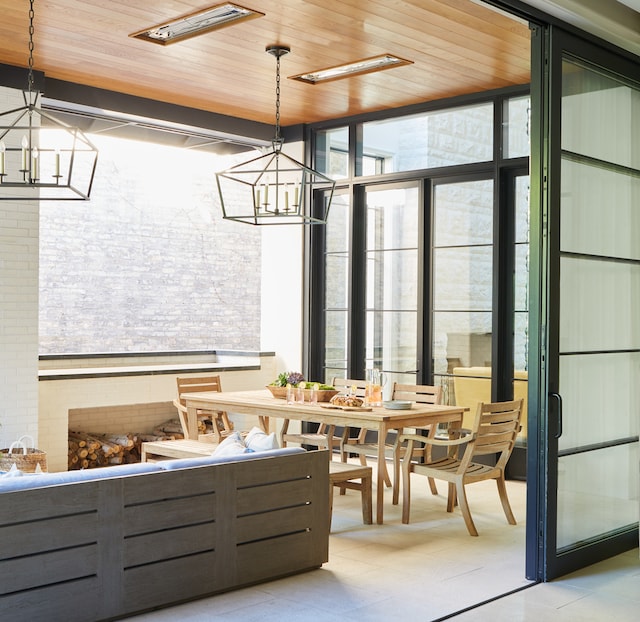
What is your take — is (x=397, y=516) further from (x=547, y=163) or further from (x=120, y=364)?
(x=120, y=364)

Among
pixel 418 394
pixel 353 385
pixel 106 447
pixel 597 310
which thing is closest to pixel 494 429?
pixel 597 310

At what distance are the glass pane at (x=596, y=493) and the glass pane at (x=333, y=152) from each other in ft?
14.4

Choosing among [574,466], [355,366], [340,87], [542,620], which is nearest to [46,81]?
[340,87]

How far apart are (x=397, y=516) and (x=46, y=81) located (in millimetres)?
4394

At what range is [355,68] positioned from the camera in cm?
698

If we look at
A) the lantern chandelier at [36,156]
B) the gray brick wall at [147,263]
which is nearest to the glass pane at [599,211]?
the lantern chandelier at [36,156]

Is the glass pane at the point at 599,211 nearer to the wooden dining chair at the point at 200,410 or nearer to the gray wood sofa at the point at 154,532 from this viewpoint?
the gray wood sofa at the point at 154,532

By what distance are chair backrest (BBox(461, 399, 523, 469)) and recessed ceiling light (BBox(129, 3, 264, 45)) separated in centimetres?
290

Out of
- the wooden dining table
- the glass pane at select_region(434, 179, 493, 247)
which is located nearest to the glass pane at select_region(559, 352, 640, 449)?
the wooden dining table

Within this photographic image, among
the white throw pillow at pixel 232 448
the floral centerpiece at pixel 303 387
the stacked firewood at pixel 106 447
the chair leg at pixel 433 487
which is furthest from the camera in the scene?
the stacked firewood at pixel 106 447

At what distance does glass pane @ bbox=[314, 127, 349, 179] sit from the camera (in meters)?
8.82

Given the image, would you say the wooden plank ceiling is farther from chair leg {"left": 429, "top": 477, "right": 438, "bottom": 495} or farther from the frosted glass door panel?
chair leg {"left": 429, "top": 477, "right": 438, "bottom": 495}

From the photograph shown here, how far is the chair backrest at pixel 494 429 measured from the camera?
5637mm

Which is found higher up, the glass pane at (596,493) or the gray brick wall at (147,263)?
the gray brick wall at (147,263)
